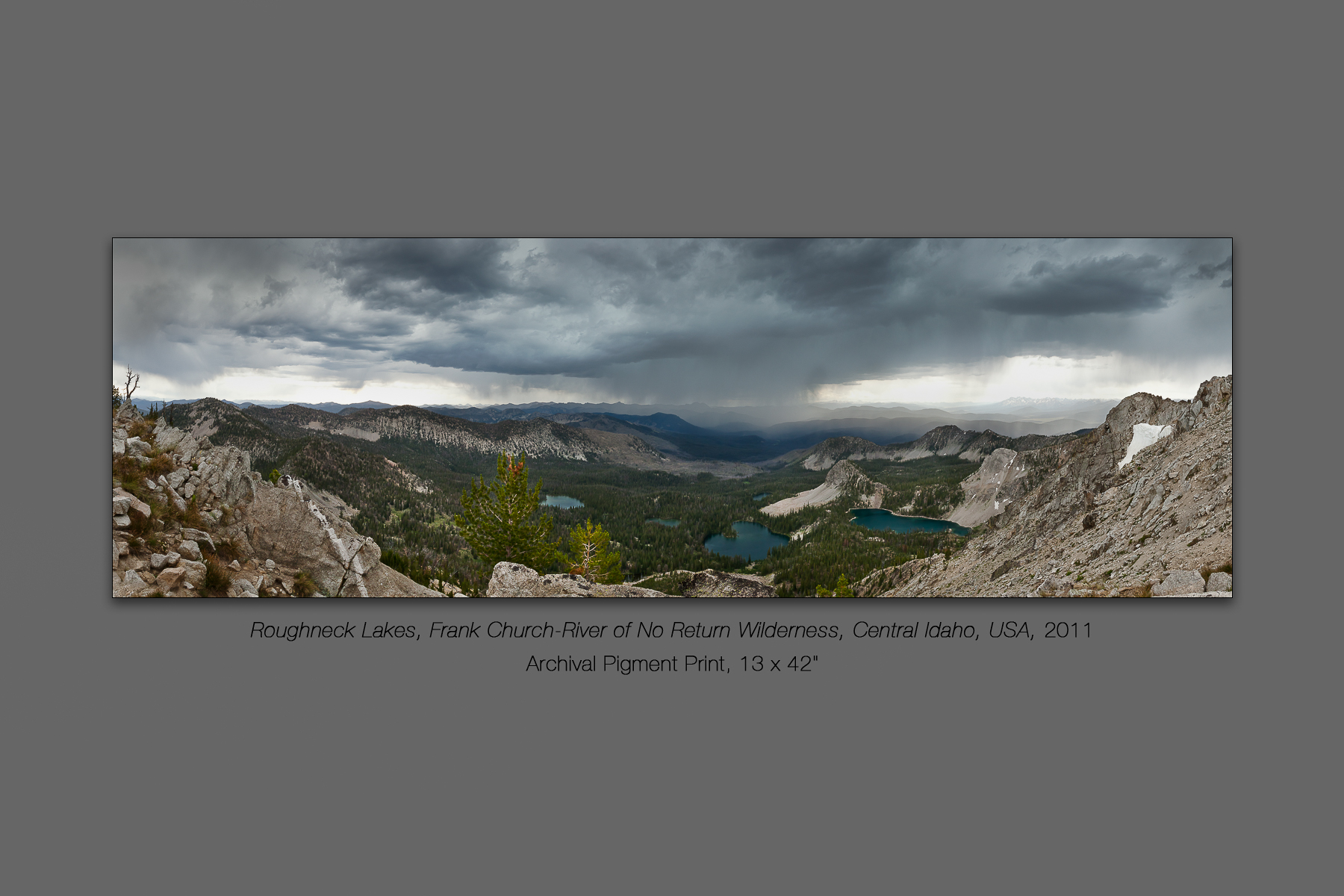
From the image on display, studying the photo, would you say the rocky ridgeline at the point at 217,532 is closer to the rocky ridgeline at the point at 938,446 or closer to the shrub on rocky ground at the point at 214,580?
the shrub on rocky ground at the point at 214,580

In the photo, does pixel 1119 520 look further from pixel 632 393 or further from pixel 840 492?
pixel 840 492

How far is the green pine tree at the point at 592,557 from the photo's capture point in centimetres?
710

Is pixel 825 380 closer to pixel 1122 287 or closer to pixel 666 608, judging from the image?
pixel 1122 287

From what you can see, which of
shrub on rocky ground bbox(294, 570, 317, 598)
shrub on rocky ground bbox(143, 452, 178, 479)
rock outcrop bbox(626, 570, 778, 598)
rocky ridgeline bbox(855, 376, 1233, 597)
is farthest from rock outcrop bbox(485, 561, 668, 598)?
shrub on rocky ground bbox(143, 452, 178, 479)

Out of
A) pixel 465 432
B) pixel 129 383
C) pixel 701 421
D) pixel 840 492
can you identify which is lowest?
pixel 840 492

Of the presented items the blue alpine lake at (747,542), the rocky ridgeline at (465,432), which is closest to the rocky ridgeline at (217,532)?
the rocky ridgeline at (465,432)

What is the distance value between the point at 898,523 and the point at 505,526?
46.9 ft

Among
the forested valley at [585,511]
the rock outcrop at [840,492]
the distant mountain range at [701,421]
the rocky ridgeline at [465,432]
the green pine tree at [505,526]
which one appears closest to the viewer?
the forested valley at [585,511]

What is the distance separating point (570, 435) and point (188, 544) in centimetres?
1048

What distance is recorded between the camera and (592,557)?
7141 mm

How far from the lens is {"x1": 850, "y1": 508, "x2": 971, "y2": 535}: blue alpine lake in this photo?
11.2 metres

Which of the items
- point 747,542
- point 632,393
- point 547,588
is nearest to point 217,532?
point 547,588

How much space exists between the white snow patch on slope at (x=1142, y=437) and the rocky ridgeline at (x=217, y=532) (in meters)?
13.2

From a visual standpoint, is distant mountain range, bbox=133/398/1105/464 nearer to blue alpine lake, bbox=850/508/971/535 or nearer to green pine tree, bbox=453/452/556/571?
green pine tree, bbox=453/452/556/571
